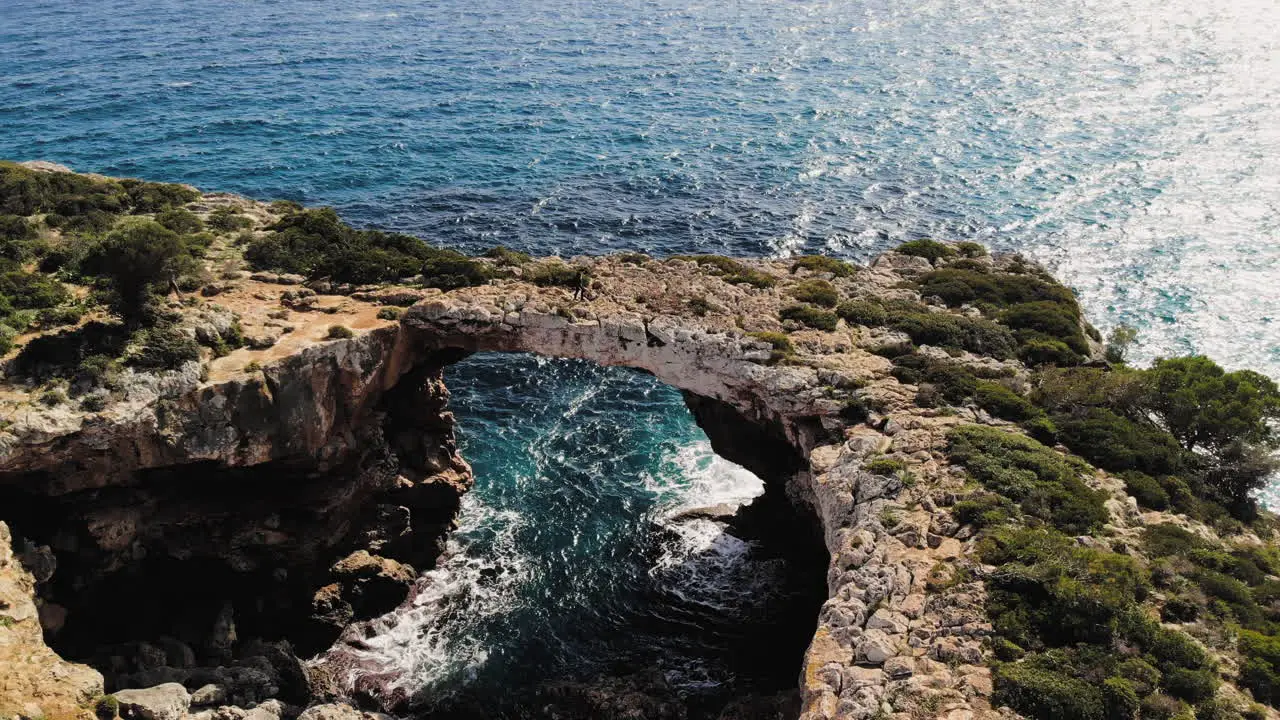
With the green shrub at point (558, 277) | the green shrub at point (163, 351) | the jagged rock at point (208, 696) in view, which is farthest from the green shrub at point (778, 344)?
the jagged rock at point (208, 696)

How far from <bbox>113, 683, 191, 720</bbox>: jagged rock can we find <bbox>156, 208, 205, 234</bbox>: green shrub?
74.7 feet

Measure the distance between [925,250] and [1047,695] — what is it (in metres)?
35.2

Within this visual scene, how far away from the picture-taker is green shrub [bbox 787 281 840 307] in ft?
140

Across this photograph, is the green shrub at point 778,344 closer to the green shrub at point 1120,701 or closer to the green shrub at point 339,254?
the green shrub at point 339,254

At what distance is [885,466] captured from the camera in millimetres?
30688

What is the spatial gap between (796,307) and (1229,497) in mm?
18170

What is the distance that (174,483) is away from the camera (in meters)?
34.2

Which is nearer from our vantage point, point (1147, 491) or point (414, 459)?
point (1147, 491)

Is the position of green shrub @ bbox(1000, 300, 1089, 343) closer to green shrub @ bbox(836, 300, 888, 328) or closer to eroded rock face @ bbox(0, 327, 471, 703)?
green shrub @ bbox(836, 300, 888, 328)

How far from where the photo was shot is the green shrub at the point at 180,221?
43406 millimetres

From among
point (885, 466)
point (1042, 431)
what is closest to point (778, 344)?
point (885, 466)

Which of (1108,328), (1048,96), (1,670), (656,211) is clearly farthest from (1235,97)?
(1,670)

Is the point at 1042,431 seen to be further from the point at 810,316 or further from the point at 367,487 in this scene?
the point at 367,487

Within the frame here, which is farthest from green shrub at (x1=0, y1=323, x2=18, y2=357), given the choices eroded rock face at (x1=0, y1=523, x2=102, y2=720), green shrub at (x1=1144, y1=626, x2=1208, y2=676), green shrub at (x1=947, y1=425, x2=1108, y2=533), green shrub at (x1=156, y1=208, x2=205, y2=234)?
green shrub at (x1=1144, y1=626, x2=1208, y2=676)
